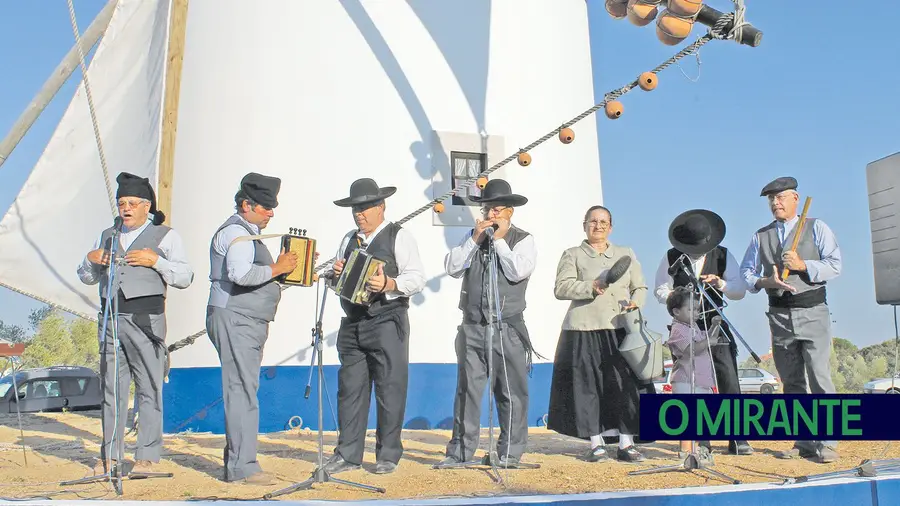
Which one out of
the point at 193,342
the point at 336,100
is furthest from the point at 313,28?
the point at 193,342

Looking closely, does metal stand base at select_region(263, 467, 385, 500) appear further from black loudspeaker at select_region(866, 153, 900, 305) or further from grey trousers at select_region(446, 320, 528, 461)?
black loudspeaker at select_region(866, 153, 900, 305)

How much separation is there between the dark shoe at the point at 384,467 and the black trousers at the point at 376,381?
3cm

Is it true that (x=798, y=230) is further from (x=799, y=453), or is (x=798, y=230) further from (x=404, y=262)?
(x=404, y=262)

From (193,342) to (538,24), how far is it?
3.77 m

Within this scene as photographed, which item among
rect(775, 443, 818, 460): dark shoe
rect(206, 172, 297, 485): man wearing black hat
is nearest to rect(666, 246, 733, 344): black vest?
rect(775, 443, 818, 460): dark shoe

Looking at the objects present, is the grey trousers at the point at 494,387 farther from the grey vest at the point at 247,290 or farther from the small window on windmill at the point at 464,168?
the small window on windmill at the point at 464,168

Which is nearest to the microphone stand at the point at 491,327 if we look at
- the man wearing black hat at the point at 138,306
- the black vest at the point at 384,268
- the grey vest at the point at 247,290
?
the black vest at the point at 384,268

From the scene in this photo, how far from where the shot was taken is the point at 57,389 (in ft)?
55.8

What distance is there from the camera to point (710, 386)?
18.1ft

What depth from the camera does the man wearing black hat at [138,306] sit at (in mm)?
4996

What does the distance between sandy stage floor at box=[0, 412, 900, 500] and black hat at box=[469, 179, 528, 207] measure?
58.7 inches

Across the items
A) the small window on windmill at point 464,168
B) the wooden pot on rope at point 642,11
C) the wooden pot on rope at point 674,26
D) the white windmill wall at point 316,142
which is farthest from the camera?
the small window on windmill at point 464,168

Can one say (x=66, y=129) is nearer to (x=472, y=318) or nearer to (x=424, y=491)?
(x=472, y=318)

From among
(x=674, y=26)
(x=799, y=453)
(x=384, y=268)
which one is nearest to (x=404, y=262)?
(x=384, y=268)
